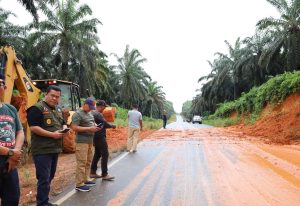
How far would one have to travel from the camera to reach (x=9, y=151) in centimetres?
428

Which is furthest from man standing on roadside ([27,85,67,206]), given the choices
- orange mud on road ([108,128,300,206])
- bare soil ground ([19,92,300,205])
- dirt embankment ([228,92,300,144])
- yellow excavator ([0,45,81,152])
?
dirt embankment ([228,92,300,144])

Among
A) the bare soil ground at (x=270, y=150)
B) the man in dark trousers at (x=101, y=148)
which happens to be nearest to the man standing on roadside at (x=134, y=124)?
the bare soil ground at (x=270, y=150)

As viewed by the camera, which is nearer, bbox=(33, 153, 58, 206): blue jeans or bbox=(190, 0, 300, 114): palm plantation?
bbox=(33, 153, 58, 206): blue jeans

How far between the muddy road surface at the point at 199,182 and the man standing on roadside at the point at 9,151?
255 cm

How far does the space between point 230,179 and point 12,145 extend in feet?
18.5

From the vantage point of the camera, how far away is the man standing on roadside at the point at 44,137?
6.17m

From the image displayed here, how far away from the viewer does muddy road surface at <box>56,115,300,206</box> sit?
7035 millimetres

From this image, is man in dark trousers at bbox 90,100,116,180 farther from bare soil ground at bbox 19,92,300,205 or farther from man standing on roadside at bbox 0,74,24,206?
man standing on roadside at bbox 0,74,24,206

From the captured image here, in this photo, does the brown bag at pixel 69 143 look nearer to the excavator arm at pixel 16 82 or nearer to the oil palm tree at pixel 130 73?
the excavator arm at pixel 16 82

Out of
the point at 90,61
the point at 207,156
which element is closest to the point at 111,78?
the point at 90,61

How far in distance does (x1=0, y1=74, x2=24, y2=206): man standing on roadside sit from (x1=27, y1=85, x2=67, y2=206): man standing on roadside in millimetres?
1505

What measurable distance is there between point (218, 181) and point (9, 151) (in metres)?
5.38

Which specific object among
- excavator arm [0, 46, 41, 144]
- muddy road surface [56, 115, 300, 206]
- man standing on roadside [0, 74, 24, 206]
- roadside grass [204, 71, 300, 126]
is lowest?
muddy road surface [56, 115, 300, 206]

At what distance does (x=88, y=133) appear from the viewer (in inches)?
320
